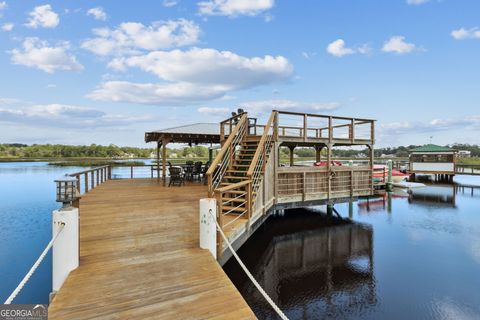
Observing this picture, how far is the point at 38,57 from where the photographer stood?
15.5 m

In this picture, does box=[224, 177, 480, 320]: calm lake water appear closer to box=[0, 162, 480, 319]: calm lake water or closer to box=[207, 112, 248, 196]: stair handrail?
box=[0, 162, 480, 319]: calm lake water

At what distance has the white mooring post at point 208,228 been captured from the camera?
3.95 m

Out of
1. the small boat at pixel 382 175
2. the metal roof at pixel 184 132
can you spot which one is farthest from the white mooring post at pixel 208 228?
the small boat at pixel 382 175

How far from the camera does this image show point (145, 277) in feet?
10.1

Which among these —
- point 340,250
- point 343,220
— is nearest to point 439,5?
point 343,220

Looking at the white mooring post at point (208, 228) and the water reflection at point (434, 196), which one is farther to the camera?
the water reflection at point (434, 196)

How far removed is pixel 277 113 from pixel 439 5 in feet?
44.8

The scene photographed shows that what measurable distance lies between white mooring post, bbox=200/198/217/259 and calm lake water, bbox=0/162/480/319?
1.73m

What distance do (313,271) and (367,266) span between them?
60.0 inches

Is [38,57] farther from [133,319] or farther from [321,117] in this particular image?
[133,319]

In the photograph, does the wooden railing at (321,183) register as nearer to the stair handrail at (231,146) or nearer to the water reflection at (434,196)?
the stair handrail at (231,146)

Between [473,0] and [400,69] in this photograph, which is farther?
[400,69]

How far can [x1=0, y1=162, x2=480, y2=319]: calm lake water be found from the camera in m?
4.87

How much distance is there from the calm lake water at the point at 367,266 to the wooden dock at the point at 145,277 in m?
1.97
